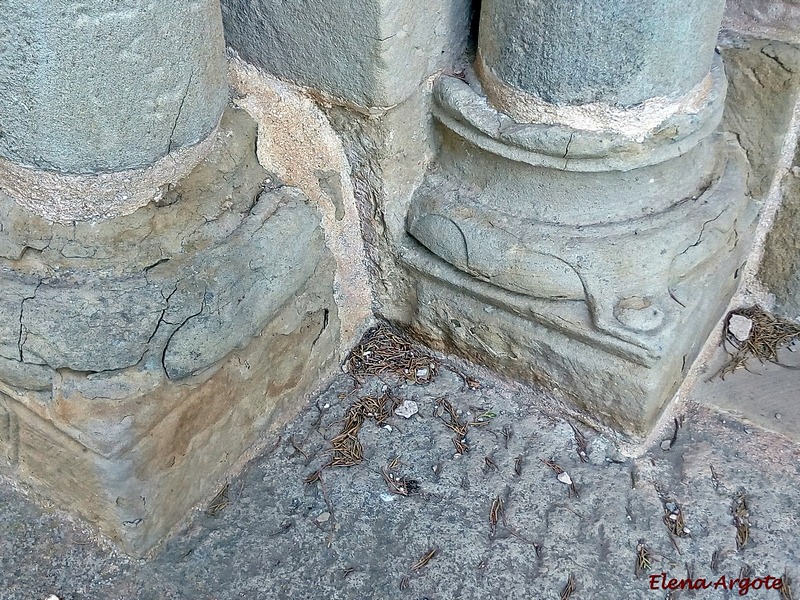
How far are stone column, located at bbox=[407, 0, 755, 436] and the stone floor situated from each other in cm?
15

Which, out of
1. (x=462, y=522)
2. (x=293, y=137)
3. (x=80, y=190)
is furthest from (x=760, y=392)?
(x=80, y=190)

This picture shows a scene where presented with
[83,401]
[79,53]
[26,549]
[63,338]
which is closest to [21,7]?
[79,53]

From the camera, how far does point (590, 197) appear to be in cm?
191

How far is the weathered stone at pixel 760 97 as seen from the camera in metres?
2.02

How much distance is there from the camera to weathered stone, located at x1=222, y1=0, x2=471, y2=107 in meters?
1.77

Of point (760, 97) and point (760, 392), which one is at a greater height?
point (760, 97)

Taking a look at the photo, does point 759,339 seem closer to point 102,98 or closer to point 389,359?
point 389,359

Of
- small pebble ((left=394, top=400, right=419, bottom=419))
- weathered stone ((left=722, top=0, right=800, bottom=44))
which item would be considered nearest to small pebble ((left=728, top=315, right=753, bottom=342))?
weathered stone ((left=722, top=0, right=800, bottom=44))

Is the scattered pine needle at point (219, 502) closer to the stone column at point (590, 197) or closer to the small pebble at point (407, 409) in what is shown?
the small pebble at point (407, 409)

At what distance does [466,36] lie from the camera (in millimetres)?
2016

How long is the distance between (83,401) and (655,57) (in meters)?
1.32

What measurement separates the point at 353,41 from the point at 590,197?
0.62 meters

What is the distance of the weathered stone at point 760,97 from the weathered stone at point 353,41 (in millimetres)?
667
